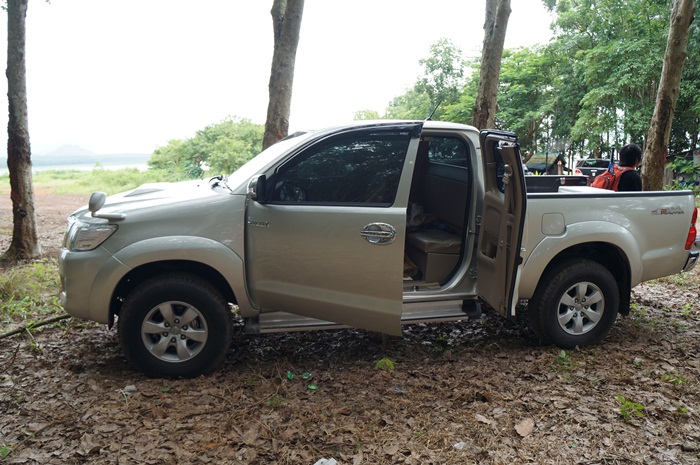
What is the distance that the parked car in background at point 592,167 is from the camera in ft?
71.6

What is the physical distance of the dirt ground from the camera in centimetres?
310

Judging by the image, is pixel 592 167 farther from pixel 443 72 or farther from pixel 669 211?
pixel 669 211

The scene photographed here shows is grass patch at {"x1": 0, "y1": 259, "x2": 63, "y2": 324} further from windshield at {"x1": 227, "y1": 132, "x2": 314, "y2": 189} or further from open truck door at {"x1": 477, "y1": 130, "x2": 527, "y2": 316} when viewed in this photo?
open truck door at {"x1": 477, "y1": 130, "x2": 527, "y2": 316}

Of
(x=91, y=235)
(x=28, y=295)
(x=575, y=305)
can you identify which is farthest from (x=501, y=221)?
(x=28, y=295)

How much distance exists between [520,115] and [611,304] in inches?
953

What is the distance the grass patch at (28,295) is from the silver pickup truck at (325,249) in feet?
6.37

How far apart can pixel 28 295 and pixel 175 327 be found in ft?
10.2

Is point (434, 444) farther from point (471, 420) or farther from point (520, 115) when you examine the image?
point (520, 115)

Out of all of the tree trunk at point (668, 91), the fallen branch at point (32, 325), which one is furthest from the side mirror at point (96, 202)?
the tree trunk at point (668, 91)

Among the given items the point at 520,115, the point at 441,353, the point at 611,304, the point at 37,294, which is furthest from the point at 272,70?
the point at 520,115

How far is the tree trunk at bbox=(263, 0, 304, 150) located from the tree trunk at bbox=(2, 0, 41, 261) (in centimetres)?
355

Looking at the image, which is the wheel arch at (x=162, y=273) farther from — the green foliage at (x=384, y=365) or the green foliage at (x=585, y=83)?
the green foliage at (x=585, y=83)

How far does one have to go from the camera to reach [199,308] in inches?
152

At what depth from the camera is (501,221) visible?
13.4ft
